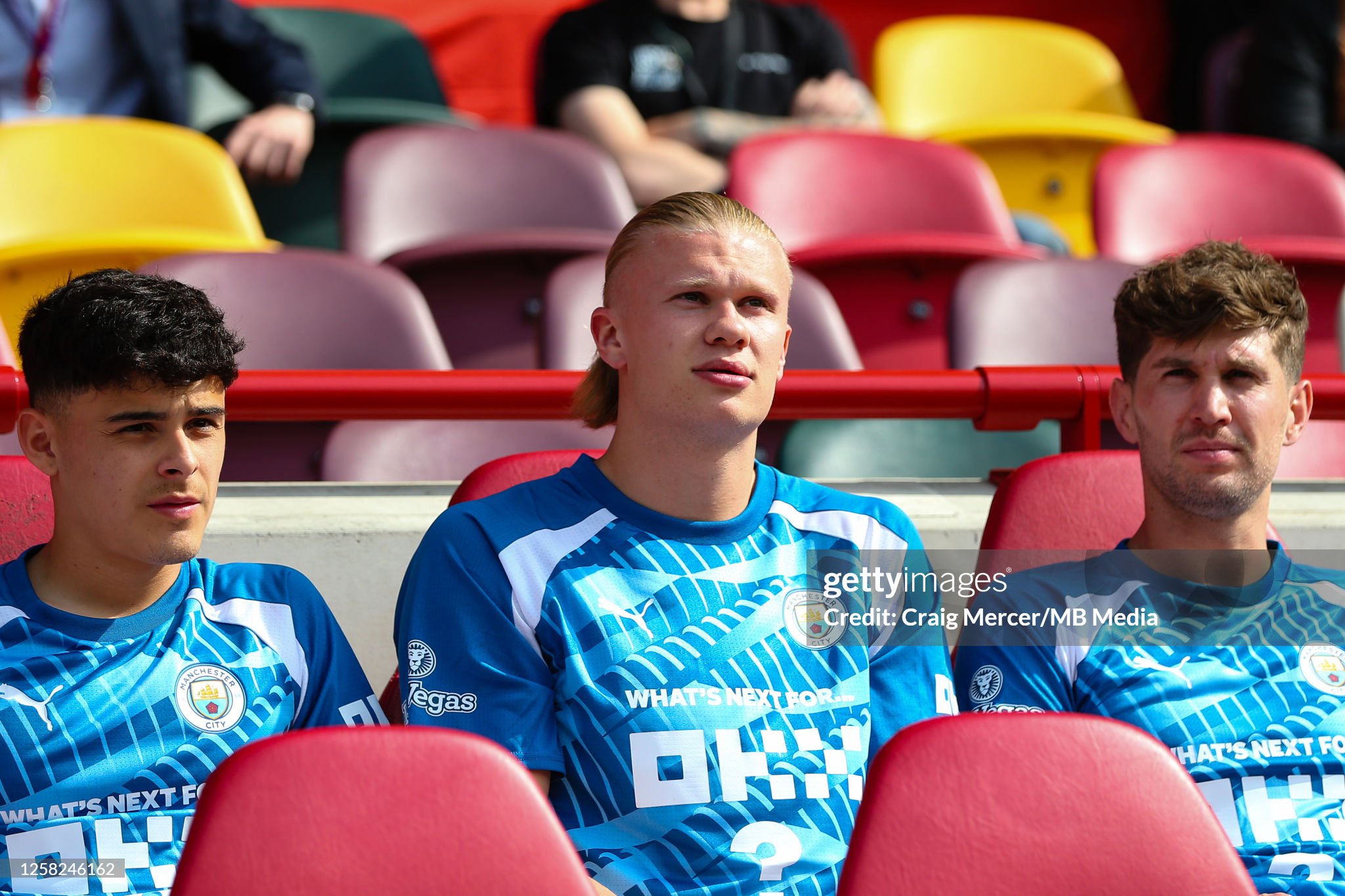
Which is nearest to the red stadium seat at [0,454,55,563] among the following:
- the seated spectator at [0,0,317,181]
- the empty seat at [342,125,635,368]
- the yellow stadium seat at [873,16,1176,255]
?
the empty seat at [342,125,635,368]

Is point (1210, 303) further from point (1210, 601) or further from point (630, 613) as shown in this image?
point (630, 613)

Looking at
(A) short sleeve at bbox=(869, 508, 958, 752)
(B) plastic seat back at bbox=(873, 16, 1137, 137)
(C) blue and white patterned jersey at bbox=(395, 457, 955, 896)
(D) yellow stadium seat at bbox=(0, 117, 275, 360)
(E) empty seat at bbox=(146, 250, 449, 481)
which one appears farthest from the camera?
(B) plastic seat back at bbox=(873, 16, 1137, 137)

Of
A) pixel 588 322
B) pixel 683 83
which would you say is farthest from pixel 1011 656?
pixel 683 83

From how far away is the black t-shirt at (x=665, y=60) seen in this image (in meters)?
3.58

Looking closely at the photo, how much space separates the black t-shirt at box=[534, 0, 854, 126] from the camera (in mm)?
3576

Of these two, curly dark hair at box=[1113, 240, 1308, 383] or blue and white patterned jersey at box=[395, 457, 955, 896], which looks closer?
blue and white patterned jersey at box=[395, 457, 955, 896]

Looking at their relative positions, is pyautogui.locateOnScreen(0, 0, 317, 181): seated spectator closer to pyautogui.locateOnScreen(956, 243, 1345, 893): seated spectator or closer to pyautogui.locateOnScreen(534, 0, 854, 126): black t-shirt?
pyautogui.locateOnScreen(534, 0, 854, 126): black t-shirt

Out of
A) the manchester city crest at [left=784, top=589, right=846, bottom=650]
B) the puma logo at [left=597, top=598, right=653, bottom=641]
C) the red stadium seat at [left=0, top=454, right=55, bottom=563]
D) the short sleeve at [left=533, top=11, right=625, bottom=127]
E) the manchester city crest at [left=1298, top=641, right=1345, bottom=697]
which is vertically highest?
the short sleeve at [left=533, top=11, right=625, bottom=127]

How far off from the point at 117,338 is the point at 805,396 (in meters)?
0.88

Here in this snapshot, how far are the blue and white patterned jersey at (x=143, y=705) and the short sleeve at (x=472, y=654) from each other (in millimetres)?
91

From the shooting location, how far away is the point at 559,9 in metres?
5.06

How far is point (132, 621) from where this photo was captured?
4.61 feet

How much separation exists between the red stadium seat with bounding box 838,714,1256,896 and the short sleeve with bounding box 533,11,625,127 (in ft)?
9.04

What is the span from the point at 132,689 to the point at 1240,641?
108cm
